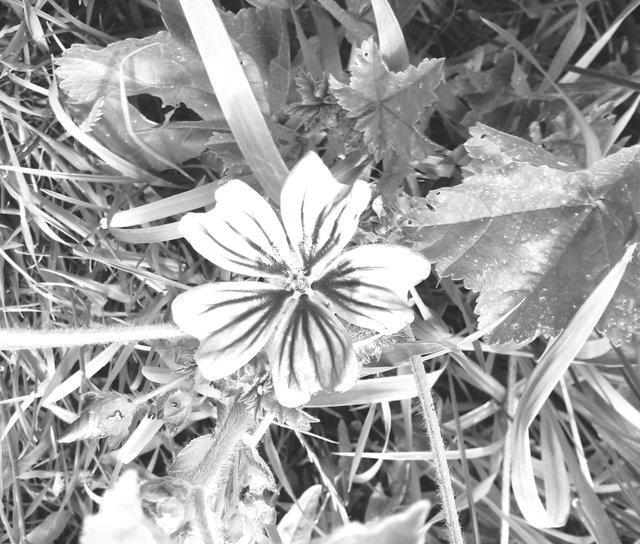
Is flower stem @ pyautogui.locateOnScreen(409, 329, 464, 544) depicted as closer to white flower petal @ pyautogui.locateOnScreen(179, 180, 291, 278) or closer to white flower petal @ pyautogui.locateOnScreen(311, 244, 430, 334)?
white flower petal @ pyautogui.locateOnScreen(311, 244, 430, 334)

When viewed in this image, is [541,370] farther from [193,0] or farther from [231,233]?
[193,0]

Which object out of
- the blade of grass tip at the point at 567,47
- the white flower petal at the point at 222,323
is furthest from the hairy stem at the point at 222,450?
the blade of grass tip at the point at 567,47

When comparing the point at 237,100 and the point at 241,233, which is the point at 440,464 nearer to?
the point at 241,233

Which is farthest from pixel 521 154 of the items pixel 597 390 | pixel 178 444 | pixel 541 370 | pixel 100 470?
pixel 100 470

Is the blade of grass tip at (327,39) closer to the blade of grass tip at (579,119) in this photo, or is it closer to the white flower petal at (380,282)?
the blade of grass tip at (579,119)

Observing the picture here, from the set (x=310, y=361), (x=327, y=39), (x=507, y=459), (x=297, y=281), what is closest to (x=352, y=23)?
(x=327, y=39)

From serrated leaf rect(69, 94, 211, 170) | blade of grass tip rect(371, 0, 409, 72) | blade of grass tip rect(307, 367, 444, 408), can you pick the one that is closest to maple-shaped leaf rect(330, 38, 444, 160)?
blade of grass tip rect(371, 0, 409, 72)
